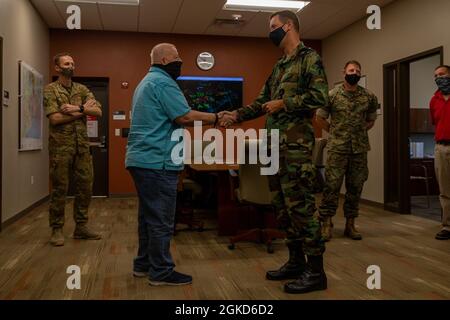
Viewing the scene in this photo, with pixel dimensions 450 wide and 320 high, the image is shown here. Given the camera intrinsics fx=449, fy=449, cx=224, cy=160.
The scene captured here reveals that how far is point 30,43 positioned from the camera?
5816 millimetres

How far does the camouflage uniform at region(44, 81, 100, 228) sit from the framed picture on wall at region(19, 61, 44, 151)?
5.39ft

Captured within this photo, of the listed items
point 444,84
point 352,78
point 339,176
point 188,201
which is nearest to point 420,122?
point 444,84

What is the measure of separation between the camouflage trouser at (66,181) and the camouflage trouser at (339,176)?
2081 mm

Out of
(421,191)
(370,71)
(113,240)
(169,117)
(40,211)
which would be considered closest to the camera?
(169,117)

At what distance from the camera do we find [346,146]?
3920 millimetres

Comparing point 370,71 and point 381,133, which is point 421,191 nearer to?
point 381,133

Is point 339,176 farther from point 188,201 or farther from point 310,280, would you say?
point 188,201

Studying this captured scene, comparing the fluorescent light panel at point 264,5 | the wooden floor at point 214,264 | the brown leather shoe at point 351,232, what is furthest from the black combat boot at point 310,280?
the fluorescent light panel at point 264,5

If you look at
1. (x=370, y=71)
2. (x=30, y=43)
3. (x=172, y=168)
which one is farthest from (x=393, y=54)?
(x=30, y=43)

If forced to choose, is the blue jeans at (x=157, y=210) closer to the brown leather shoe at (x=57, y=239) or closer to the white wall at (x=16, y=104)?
the brown leather shoe at (x=57, y=239)

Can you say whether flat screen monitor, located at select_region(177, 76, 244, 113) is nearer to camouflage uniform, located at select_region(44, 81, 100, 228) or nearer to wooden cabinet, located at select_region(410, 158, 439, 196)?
wooden cabinet, located at select_region(410, 158, 439, 196)

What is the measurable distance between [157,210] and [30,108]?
3891mm

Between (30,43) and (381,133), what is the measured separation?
4801mm
